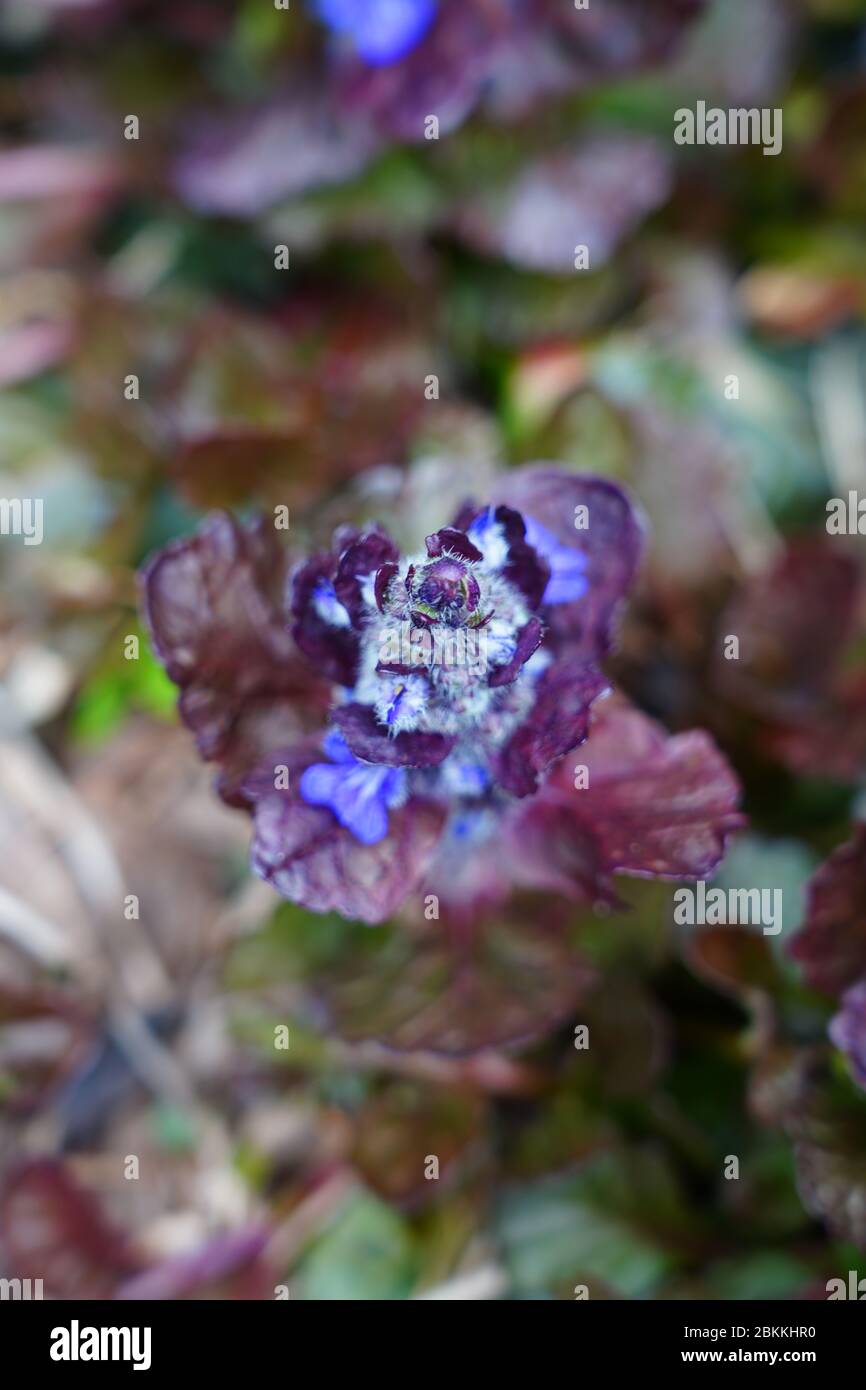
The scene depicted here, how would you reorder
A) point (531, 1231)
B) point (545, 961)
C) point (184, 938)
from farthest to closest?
1. point (184, 938)
2. point (531, 1231)
3. point (545, 961)

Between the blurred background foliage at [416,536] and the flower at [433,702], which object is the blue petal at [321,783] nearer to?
the flower at [433,702]

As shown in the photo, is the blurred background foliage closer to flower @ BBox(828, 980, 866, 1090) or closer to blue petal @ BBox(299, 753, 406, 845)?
flower @ BBox(828, 980, 866, 1090)

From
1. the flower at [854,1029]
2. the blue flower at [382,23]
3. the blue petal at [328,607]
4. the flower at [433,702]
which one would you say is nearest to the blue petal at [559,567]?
the flower at [433,702]

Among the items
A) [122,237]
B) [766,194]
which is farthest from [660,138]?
[122,237]

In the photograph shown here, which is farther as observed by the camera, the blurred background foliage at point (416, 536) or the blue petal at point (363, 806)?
the blurred background foliage at point (416, 536)

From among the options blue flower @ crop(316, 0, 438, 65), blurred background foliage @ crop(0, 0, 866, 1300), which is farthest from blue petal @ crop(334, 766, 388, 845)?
blue flower @ crop(316, 0, 438, 65)
